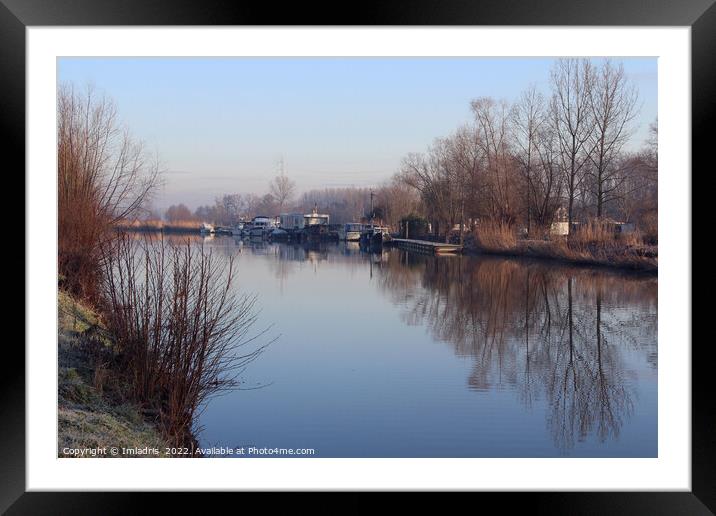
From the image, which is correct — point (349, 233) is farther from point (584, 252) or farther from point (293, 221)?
point (584, 252)

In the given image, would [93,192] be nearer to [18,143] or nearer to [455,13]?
[18,143]

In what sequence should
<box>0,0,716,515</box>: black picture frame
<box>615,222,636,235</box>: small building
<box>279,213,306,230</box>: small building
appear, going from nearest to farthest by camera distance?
1. <box>0,0,716,515</box>: black picture frame
2. <box>615,222,636,235</box>: small building
3. <box>279,213,306,230</box>: small building

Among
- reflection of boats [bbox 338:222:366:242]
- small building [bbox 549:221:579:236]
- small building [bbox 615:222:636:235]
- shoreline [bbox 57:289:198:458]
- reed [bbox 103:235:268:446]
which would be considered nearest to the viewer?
shoreline [bbox 57:289:198:458]

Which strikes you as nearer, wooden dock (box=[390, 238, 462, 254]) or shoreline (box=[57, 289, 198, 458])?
shoreline (box=[57, 289, 198, 458])

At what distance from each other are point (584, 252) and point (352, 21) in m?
13.7

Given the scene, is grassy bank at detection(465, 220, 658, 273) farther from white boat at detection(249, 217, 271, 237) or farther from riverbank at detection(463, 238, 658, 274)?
white boat at detection(249, 217, 271, 237)

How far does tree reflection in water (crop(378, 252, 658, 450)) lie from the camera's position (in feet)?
23.7

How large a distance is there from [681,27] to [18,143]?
303cm

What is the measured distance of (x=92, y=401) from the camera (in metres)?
4.96

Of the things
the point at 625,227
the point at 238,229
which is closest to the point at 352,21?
the point at 625,227

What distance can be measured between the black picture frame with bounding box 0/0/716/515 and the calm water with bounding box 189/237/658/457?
2.41m

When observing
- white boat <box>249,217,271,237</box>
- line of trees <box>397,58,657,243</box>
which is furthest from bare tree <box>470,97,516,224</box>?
white boat <box>249,217,271,237</box>

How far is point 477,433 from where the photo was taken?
613cm

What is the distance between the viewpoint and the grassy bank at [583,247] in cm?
1468
